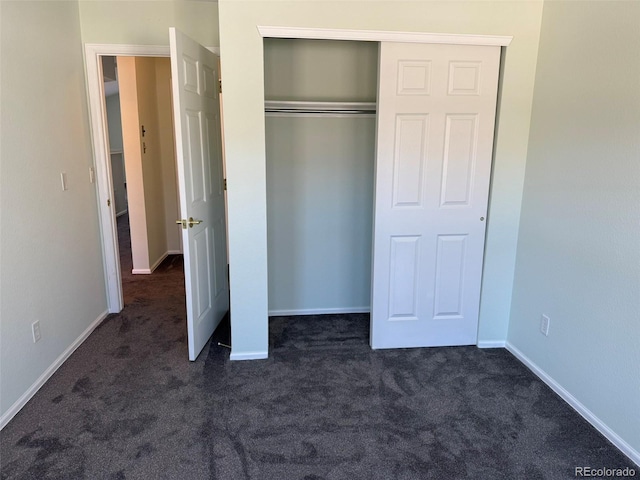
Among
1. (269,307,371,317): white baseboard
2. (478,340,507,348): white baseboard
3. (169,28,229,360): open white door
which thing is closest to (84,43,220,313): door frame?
(169,28,229,360): open white door

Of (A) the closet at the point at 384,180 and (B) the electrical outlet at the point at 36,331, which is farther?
(A) the closet at the point at 384,180

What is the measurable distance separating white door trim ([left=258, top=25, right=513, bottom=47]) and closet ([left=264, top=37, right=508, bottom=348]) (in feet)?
0.11

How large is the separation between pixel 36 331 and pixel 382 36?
2.71 metres

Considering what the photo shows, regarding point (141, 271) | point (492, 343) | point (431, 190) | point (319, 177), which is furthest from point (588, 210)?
point (141, 271)

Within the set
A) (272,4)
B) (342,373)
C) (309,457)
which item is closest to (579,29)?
(272,4)

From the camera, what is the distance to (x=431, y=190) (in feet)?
9.46

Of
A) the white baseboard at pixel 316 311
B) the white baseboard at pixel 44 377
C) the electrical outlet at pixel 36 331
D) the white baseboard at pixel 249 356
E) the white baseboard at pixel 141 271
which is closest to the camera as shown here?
the white baseboard at pixel 44 377

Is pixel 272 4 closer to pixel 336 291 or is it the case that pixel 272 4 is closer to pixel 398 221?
pixel 398 221

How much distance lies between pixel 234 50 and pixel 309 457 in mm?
2229

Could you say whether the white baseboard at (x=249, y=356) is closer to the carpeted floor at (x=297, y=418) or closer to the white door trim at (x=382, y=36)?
the carpeted floor at (x=297, y=418)

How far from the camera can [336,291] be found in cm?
371

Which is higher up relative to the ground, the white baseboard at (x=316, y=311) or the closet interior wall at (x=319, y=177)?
the closet interior wall at (x=319, y=177)

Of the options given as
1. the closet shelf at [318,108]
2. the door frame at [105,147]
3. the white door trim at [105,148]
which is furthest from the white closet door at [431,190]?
the white door trim at [105,148]

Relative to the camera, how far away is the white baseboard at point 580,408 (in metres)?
2.06
